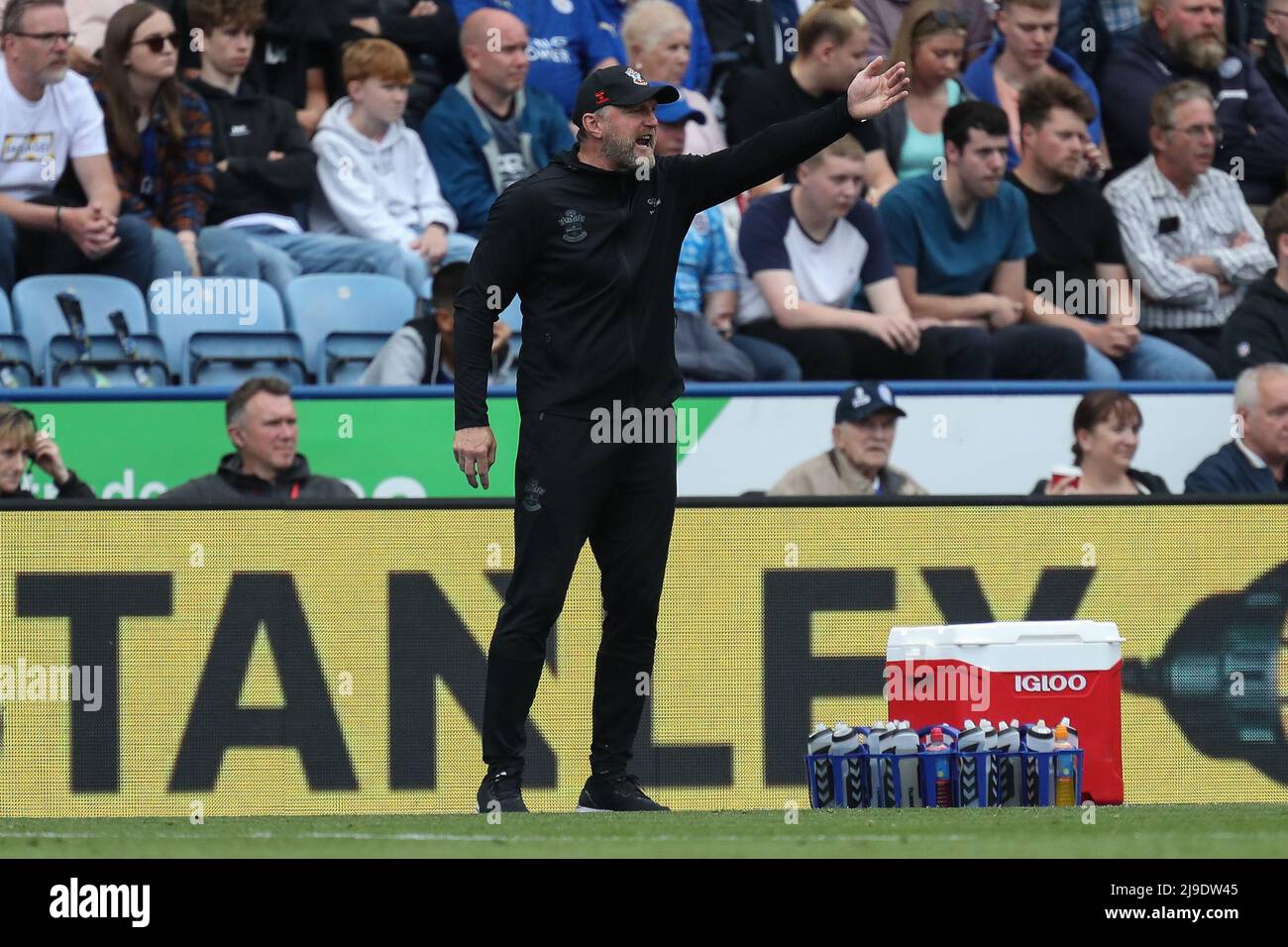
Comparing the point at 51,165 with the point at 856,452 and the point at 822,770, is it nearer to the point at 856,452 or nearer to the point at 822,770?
the point at 856,452

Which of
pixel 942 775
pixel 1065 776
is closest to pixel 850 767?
pixel 942 775

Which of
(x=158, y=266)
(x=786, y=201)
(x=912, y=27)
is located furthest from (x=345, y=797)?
(x=912, y=27)

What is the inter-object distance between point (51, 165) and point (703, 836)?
5.95 meters

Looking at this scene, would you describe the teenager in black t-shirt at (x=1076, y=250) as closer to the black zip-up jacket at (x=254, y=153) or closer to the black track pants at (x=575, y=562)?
the black zip-up jacket at (x=254, y=153)

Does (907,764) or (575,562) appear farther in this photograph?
(907,764)

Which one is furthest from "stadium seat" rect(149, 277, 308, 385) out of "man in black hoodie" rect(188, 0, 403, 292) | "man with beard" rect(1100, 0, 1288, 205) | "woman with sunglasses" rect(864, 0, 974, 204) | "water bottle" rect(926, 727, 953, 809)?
"man with beard" rect(1100, 0, 1288, 205)

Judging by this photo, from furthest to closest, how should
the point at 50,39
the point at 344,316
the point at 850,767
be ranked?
the point at 344,316 < the point at 50,39 < the point at 850,767

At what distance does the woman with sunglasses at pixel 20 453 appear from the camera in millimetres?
8789

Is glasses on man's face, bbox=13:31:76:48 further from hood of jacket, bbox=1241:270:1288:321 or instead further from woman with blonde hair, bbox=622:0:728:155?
hood of jacket, bbox=1241:270:1288:321

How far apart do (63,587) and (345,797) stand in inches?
49.8

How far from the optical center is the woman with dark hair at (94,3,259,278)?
34.2ft

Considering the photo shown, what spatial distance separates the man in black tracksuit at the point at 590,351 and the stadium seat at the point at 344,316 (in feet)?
12.5

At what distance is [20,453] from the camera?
8812 millimetres

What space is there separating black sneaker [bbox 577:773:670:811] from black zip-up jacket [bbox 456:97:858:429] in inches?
43.6
